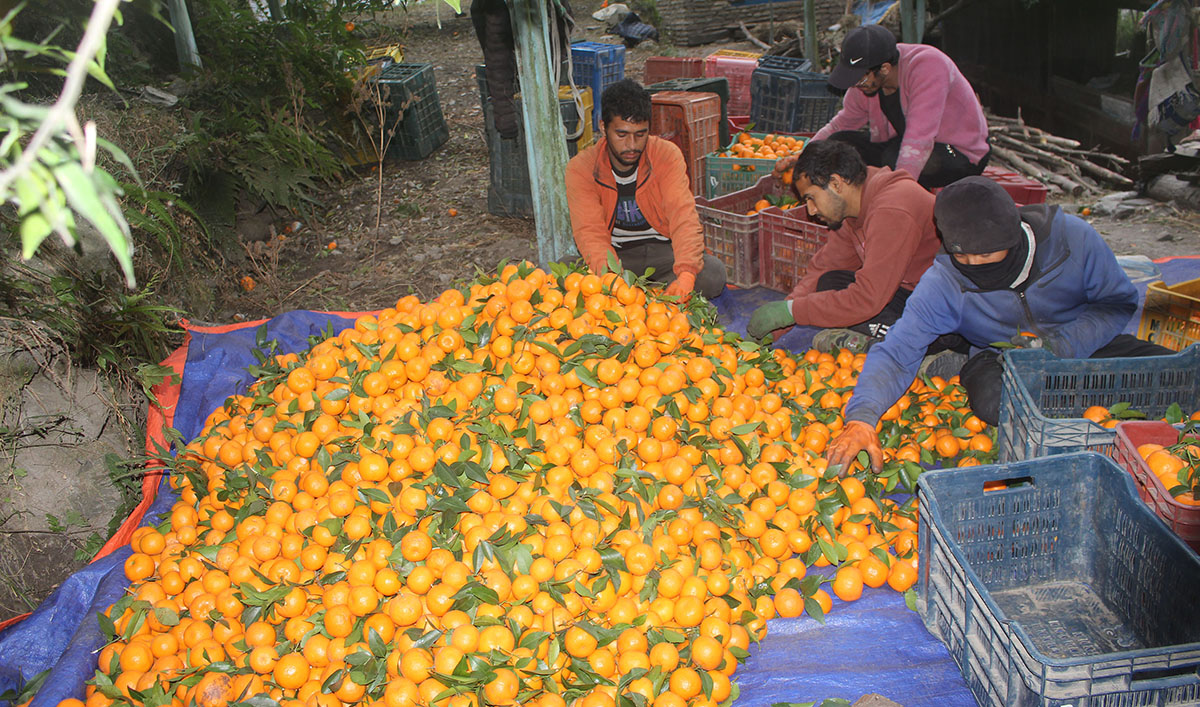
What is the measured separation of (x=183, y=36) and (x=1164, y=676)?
10.3 metres

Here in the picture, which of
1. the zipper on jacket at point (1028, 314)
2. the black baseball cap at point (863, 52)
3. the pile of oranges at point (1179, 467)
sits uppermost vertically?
the black baseball cap at point (863, 52)

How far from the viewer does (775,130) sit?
8594mm

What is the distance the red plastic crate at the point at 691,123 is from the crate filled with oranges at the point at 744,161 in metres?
0.20

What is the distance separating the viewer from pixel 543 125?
4988 mm

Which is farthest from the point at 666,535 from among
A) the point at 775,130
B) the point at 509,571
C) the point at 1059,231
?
the point at 775,130

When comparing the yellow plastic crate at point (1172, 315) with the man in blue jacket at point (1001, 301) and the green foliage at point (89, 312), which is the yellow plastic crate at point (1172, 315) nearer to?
the man in blue jacket at point (1001, 301)

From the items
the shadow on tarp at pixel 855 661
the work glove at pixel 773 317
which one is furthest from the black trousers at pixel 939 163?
the shadow on tarp at pixel 855 661

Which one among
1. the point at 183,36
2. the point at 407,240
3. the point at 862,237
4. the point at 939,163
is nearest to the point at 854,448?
the point at 862,237

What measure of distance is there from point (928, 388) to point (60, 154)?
3.84 m

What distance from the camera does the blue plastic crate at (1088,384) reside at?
3.15 m

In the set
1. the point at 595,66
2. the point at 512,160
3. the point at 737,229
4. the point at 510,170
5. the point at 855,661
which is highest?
the point at 595,66

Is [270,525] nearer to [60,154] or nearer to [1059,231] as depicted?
[60,154]

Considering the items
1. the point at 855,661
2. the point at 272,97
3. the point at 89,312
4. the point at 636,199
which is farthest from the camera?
the point at 272,97

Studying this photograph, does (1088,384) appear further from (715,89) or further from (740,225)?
(715,89)
